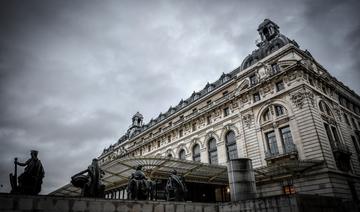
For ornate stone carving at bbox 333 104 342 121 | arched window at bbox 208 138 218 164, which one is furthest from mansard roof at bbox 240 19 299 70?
arched window at bbox 208 138 218 164

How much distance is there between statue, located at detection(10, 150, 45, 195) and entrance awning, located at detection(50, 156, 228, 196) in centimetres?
935

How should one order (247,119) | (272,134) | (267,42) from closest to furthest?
(272,134) < (247,119) < (267,42)

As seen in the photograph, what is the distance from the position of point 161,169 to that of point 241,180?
10.8 metres

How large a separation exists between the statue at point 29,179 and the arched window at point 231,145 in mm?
22864

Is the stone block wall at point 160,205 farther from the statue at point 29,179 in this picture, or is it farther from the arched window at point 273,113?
the arched window at point 273,113

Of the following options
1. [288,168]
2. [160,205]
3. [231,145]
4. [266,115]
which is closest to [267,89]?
[266,115]

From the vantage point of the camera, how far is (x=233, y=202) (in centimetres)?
1195

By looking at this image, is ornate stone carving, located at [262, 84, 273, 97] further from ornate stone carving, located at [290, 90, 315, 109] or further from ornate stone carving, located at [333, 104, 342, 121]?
ornate stone carving, located at [333, 104, 342, 121]

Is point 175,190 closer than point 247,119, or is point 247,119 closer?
point 175,190

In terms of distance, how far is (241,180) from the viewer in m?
13.1

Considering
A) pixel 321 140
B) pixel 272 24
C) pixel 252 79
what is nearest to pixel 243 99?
pixel 252 79

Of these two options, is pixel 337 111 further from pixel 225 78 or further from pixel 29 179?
pixel 29 179

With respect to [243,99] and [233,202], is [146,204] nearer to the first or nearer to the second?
[233,202]

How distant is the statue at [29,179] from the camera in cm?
903
